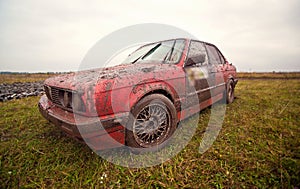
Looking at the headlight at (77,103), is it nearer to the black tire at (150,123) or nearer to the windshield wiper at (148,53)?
the black tire at (150,123)

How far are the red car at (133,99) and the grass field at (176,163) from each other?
1.09 feet

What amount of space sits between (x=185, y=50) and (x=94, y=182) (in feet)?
7.22

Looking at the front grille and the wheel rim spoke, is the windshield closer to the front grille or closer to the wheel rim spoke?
the wheel rim spoke

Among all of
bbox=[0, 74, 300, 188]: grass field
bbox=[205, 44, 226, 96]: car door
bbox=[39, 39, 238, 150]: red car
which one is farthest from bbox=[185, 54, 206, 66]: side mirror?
bbox=[0, 74, 300, 188]: grass field

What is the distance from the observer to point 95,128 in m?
1.47

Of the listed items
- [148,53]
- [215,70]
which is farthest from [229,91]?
[148,53]

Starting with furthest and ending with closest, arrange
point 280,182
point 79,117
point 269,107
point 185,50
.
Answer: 1. point 269,107
2. point 185,50
3. point 79,117
4. point 280,182

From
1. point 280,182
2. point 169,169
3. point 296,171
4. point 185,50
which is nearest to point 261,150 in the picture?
point 296,171

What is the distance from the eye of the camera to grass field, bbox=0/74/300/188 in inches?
58.6

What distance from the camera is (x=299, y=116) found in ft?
9.66

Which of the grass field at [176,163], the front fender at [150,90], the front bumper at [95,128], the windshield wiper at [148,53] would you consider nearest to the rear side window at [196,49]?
the windshield wiper at [148,53]

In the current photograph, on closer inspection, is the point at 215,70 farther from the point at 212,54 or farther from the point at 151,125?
the point at 151,125

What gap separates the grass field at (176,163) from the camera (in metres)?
1.49

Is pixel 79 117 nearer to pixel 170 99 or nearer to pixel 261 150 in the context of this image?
pixel 170 99
